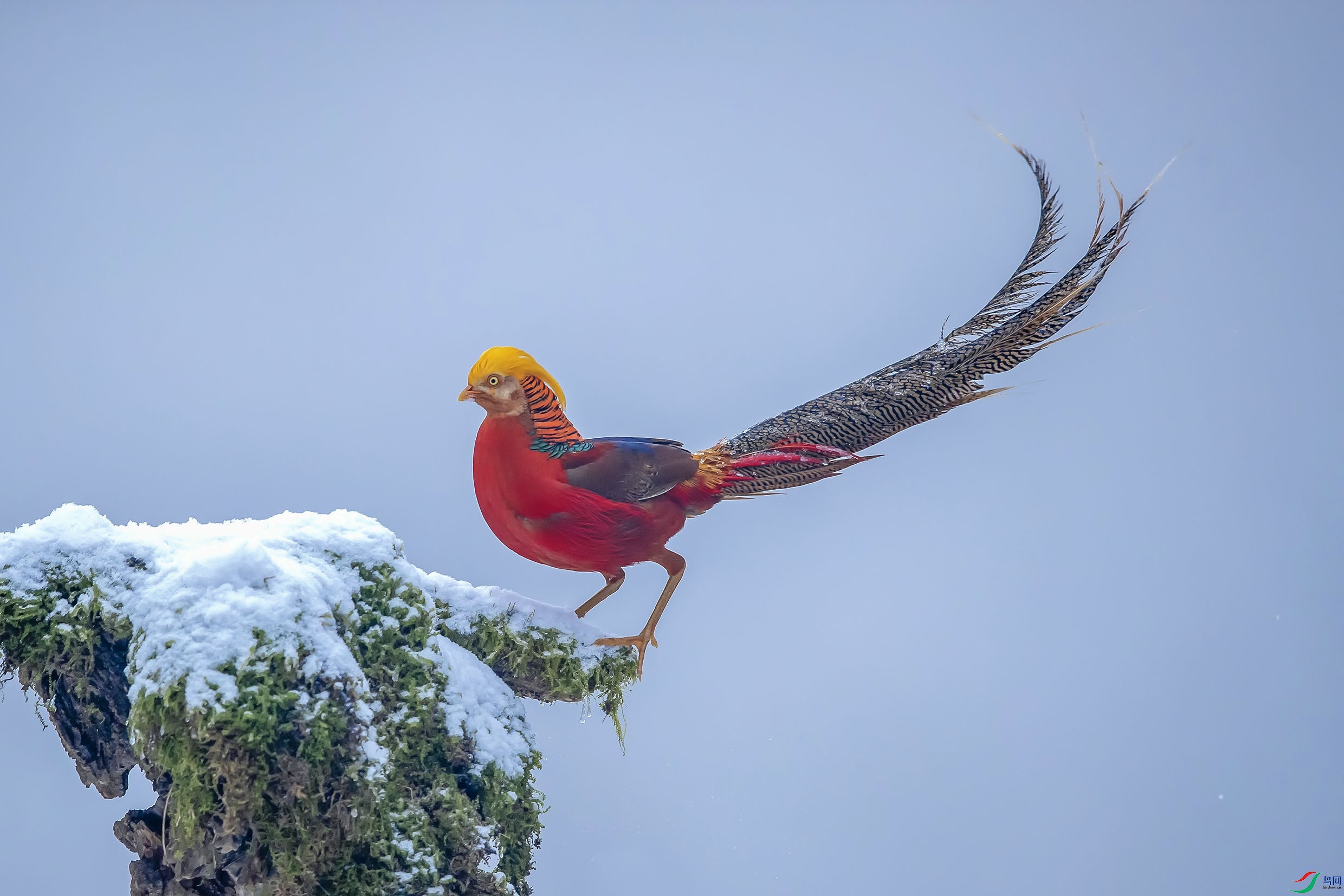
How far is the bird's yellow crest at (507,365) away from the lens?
2971 millimetres

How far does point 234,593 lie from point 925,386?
7.10 feet

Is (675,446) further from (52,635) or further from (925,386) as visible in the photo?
(52,635)

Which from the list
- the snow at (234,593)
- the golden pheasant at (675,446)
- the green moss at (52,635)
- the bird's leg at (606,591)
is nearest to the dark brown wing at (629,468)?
the golden pheasant at (675,446)

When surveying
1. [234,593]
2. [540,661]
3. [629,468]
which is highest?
[629,468]

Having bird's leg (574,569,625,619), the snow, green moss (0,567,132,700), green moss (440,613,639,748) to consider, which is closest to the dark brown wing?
bird's leg (574,569,625,619)

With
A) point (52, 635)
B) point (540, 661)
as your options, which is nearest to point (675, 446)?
point (540, 661)

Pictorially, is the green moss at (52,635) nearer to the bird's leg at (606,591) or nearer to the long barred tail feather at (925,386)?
the bird's leg at (606,591)

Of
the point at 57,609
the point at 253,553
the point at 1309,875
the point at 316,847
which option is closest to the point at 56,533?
the point at 57,609

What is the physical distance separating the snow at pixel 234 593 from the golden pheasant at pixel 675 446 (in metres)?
0.42

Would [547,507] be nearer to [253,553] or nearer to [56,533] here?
[253,553]

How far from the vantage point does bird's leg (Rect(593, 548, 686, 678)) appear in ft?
10.3

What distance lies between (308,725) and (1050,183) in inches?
112

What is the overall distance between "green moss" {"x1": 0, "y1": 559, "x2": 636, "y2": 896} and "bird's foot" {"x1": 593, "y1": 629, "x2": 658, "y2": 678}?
0.52 metres

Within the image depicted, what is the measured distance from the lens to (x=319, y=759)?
2303 millimetres
